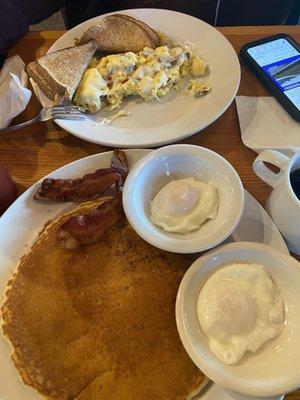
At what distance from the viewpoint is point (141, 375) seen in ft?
3.40

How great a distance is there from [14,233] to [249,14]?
1576 mm

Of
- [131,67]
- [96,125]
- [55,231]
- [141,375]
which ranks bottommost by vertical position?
[141,375]

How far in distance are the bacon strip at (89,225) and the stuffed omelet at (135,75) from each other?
1.35 feet

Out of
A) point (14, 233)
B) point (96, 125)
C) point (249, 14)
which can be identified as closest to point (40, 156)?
point (96, 125)

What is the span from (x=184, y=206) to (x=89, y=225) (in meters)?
0.26

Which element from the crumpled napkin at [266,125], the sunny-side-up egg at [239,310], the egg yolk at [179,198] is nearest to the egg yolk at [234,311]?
the sunny-side-up egg at [239,310]

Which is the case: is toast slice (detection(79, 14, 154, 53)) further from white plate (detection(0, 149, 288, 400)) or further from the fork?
white plate (detection(0, 149, 288, 400))

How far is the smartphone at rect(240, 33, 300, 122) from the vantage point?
1470 mm

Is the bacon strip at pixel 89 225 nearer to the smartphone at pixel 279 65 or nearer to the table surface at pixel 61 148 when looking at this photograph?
the table surface at pixel 61 148

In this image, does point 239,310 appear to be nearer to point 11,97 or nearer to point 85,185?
point 85,185

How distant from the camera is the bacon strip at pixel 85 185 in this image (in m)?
1.23

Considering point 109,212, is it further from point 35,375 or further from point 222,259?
point 35,375

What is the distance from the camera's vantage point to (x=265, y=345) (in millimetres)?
1006

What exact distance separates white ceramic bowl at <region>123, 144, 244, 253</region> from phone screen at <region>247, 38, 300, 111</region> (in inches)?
18.5
